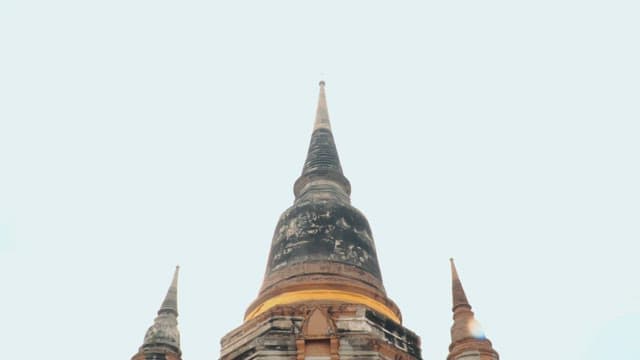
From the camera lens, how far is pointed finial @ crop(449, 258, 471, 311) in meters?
13.8

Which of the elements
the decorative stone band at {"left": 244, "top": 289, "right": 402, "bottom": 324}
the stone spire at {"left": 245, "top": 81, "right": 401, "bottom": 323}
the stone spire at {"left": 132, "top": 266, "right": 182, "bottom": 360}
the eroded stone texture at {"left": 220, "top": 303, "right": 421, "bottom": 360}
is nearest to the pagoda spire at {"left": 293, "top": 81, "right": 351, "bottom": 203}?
the stone spire at {"left": 245, "top": 81, "right": 401, "bottom": 323}

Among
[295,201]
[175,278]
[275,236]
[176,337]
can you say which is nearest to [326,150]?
[295,201]

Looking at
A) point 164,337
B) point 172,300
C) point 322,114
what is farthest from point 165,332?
point 322,114

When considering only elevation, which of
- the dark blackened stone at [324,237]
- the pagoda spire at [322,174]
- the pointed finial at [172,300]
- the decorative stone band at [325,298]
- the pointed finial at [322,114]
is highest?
the pointed finial at [322,114]

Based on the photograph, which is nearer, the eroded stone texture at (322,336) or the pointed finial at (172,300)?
the eroded stone texture at (322,336)

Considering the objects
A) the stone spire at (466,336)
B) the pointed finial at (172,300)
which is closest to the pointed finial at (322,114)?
the pointed finial at (172,300)

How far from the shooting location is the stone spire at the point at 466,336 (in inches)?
499

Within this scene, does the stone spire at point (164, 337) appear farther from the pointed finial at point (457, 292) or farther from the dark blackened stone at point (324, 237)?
the pointed finial at point (457, 292)

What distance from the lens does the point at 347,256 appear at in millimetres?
14758

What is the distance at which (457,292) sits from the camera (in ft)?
46.3

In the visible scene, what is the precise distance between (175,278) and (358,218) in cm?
404

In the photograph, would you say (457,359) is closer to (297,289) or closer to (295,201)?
(297,289)

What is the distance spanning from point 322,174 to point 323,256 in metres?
3.06

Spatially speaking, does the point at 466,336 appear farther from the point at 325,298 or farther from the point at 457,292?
the point at 325,298
